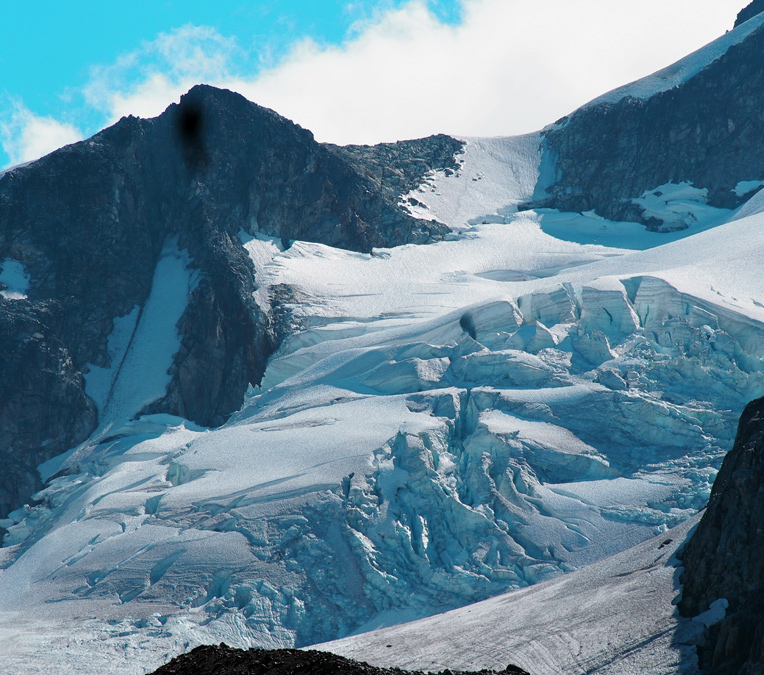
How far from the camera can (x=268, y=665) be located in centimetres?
2055

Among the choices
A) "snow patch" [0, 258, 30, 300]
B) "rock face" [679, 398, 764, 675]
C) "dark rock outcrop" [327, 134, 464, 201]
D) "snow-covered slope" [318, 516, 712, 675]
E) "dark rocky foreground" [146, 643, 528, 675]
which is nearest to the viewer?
"dark rocky foreground" [146, 643, 528, 675]

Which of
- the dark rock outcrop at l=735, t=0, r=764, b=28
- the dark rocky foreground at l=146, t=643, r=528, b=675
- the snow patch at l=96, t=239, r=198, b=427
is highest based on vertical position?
the dark rock outcrop at l=735, t=0, r=764, b=28

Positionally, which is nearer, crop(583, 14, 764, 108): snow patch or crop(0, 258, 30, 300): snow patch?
crop(0, 258, 30, 300): snow patch

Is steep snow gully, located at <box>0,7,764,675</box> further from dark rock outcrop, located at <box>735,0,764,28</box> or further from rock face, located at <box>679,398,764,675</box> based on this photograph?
dark rock outcrop, located at <box>735,0,764,28</box>

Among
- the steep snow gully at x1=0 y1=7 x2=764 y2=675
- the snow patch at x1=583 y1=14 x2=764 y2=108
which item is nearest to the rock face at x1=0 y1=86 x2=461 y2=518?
the steep snow gully at x1=0 y1=7 x2=764 y2=675

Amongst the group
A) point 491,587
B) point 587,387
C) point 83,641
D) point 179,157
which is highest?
point 179,157

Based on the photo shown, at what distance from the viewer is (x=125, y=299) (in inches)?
2525

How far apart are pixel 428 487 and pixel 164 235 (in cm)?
3830

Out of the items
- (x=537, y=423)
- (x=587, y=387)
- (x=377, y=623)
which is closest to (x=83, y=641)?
(x=377, y=623)

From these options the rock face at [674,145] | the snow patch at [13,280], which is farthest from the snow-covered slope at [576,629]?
the rock face at [674,145]

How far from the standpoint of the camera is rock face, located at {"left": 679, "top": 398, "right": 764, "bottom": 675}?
75.0 ft

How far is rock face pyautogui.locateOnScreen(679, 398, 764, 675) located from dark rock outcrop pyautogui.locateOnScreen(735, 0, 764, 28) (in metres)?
74.8

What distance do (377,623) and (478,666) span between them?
7.97m

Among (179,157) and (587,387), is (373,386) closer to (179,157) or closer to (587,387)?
(587,387)
